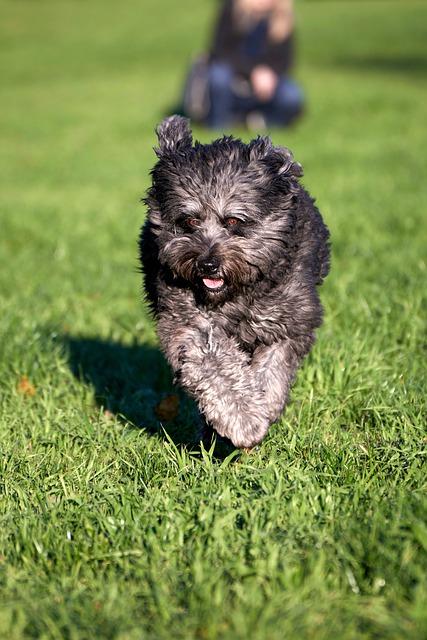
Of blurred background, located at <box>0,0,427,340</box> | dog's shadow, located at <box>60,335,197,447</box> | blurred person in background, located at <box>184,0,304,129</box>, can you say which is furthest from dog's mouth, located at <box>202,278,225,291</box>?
blurred person in background, located at <box>184,0,304,129</box>

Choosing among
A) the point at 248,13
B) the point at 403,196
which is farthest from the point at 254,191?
the point at 248,13

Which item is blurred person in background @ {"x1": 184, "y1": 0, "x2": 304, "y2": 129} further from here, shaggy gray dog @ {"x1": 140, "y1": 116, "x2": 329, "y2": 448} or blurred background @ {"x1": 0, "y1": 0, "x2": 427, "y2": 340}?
shaggy gray dog @ {"x1": 140, "y1": 116, "x2": 329, "y2": 448}

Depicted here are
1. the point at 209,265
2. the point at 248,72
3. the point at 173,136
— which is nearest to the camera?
the point at 209,265

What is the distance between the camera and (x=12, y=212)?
10930mm

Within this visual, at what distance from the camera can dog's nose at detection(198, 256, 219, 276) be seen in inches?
162

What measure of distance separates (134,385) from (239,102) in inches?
474

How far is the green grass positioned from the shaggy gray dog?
421 mm

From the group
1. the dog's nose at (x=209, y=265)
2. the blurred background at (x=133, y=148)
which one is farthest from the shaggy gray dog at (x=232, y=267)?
the blurred background at (x=133, y=148)

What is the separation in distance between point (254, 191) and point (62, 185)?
31.8ft

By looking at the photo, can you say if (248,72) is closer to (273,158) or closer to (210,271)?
(273,158)

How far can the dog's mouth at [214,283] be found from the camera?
421cm

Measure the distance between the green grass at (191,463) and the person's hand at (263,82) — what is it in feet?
16.3

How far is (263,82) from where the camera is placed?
53.6 feet

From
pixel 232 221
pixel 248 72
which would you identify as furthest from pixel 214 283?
pixel 248 72
